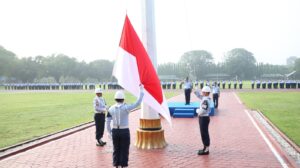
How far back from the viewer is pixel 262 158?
7023 mm

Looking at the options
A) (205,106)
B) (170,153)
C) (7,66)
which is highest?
(7,66)

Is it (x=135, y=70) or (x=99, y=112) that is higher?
(x=135, y=70)

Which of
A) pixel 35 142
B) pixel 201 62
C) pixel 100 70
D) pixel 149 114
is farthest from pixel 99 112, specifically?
pixel 201 62

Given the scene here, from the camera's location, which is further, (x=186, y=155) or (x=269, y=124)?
(x=269, y=124)

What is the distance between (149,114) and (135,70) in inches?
61.4

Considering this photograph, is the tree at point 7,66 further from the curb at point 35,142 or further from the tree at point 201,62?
the curb at point 35,142

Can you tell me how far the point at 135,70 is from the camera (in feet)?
23.0

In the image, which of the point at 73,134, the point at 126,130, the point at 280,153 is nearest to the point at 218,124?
the point at 280,153

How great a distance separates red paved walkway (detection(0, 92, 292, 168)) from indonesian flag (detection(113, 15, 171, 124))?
1.11 meters

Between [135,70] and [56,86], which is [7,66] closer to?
[56,86]

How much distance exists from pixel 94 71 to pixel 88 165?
2870 inches

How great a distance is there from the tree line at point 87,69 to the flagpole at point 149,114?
61929 mm

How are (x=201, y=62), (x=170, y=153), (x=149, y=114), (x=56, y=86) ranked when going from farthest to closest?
(x=201, y=62), (x=56, y=86), (x=149, y=114), (x=170, y=153)

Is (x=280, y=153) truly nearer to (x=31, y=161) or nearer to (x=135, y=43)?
(x=135, y=43)
